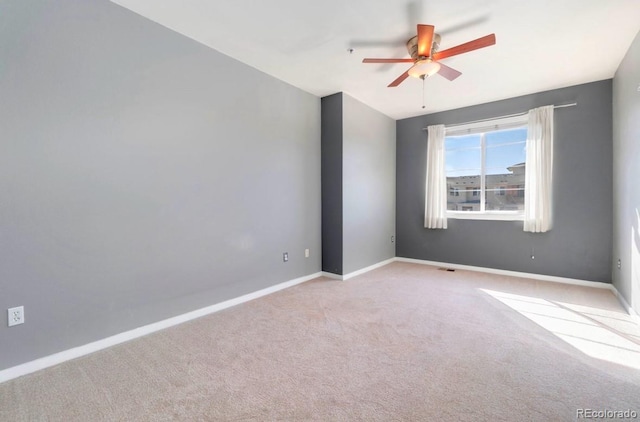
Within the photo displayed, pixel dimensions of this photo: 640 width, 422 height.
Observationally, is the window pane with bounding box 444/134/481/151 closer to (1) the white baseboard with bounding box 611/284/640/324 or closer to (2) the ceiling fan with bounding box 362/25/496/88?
(2) the ceiling fan with bounding box 362/25/496/88

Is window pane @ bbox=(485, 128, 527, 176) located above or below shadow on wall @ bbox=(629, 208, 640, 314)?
above

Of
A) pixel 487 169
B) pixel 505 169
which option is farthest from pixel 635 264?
pixel 487 169

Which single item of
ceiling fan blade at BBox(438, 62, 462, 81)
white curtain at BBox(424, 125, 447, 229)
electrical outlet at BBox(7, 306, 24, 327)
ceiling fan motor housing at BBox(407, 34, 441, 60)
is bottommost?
electrical outlet at BBox(7, 306, 24, 327)

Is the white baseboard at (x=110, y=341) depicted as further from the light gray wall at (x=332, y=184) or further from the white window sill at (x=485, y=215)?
the white window sill at (x=485, y=215)

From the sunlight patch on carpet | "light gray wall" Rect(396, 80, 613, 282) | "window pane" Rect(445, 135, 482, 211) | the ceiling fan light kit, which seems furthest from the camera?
"window pane" Rect(445, 135, 482, 211)

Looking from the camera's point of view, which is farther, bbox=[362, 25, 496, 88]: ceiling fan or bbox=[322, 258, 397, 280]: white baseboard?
bbox=[322, 258, 397, 280]: white baseboard

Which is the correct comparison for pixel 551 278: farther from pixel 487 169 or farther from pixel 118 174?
pixel 118 174

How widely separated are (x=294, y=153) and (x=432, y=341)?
8.81 ft

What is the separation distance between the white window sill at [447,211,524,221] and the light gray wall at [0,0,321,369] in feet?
10.7

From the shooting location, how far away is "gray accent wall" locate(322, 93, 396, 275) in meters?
4.12

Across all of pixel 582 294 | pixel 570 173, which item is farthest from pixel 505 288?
pixel 570 173

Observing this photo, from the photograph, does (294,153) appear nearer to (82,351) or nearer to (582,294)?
(82,351)

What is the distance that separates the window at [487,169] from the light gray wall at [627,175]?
3.37 feet

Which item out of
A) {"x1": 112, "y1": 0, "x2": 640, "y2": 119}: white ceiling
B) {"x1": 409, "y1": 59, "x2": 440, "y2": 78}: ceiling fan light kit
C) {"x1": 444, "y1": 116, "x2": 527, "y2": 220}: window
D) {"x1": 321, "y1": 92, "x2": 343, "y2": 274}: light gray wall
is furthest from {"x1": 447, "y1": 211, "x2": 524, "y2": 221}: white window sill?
{"x1": 409, "y1": 59, "x2": 440, "y2": 78}: ceiling fan light kit
